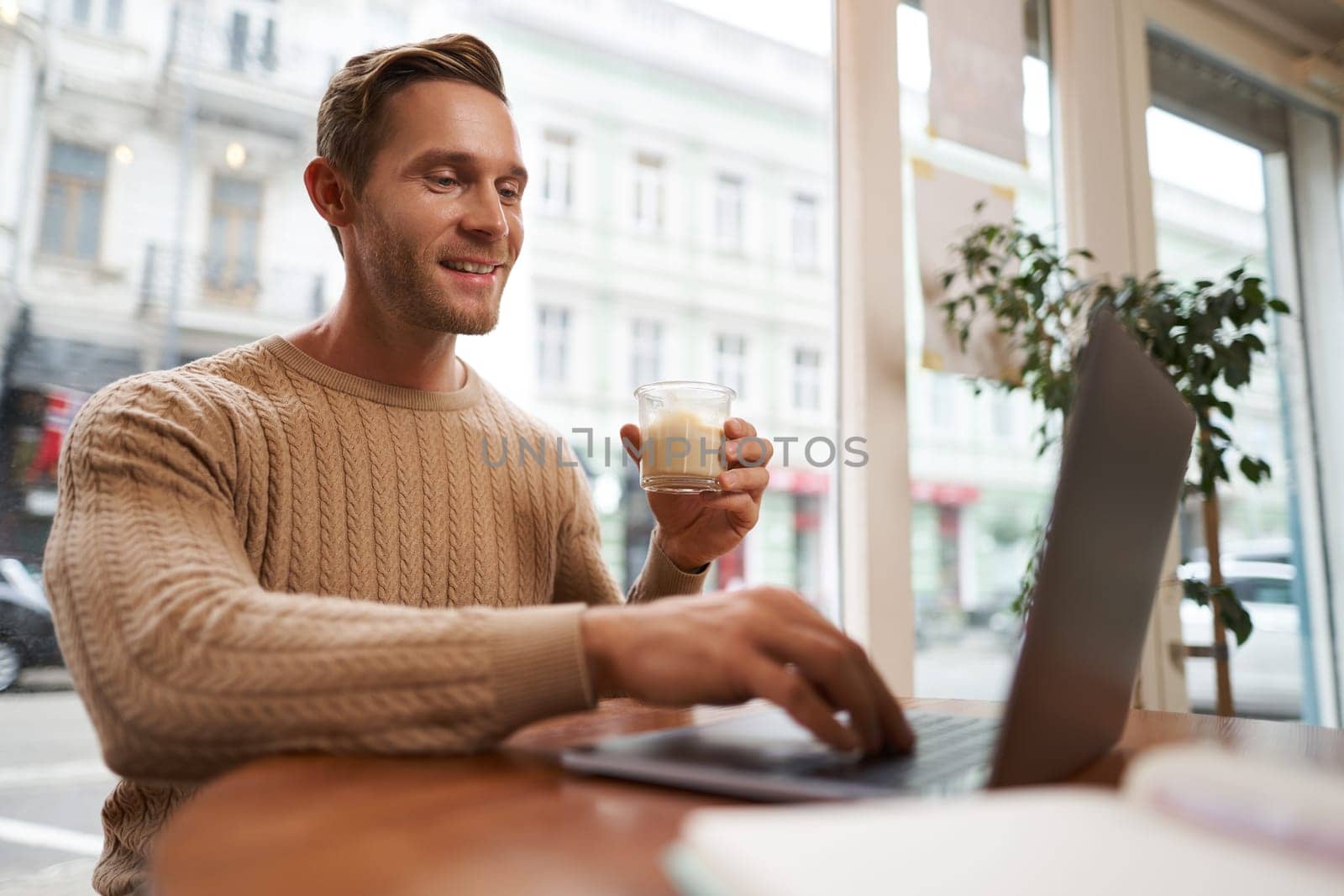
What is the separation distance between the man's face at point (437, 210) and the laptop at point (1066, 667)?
808mm

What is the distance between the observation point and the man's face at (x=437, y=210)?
4.25ft

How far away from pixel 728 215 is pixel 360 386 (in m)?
4.22

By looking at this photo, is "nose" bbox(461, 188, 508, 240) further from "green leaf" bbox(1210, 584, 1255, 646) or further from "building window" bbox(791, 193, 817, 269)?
"building window" bbox(791, 193, 817, 269)

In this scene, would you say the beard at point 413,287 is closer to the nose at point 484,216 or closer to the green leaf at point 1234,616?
the nose at point 484,216

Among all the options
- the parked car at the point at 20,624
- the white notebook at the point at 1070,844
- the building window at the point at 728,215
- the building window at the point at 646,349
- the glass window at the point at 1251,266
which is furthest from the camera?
the building window at the point at 728,215

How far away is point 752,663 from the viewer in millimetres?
565

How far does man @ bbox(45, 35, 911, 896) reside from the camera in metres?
0.59

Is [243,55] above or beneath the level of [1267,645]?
above

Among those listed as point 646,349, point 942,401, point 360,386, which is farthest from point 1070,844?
point 646,349

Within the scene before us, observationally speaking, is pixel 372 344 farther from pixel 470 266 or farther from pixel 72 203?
pixel 72 203

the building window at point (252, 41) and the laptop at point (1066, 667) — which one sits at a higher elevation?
the building window at point (252, 41)

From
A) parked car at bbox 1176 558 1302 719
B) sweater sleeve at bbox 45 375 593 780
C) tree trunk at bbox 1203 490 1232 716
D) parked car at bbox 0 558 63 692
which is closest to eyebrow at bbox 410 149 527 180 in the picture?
sweater sleeve at bbox 45 375 593 780

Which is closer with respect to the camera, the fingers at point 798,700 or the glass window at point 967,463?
the fingers at point 798,700

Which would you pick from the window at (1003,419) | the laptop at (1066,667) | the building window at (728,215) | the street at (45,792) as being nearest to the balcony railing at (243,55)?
the street at (45,792)
